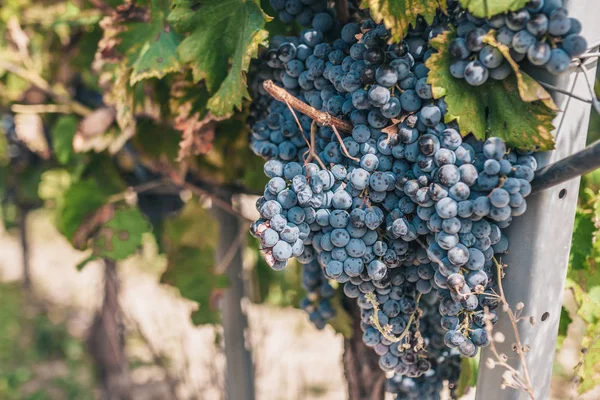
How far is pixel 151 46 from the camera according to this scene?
1.03 meters

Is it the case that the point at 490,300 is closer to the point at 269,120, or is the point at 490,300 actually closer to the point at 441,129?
the point at 441,129

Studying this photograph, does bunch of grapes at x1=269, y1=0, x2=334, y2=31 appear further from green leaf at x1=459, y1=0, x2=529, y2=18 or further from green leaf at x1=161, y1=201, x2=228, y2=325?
green leaf at x1=161, y1=201, x2=228, y2=325

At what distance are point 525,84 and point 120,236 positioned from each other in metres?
1.17

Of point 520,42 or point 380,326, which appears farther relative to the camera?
point 380,326

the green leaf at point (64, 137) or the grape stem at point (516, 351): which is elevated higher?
the green leaf at point (64, 137)

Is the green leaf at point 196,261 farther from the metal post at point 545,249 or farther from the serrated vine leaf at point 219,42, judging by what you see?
the metal post at point 545,249

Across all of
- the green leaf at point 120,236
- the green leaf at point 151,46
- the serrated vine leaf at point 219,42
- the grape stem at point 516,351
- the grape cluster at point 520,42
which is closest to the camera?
the grape cluster at point 520,42

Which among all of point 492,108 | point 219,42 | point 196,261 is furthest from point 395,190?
point 196,261

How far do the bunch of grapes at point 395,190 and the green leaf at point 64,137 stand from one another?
107 centimetres

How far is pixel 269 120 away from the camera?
94cm

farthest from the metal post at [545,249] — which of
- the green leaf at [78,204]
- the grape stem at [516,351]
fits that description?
the green leaf at [78,204]

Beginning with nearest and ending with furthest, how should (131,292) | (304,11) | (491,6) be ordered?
(491,6)
(304,11)
(131,292)

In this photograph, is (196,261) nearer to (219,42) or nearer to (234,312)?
(234,312)

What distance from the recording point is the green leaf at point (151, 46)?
101 cm
